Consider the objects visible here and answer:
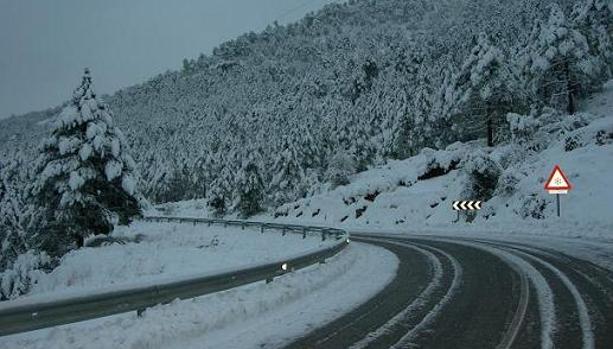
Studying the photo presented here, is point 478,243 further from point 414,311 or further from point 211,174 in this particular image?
point 211,174

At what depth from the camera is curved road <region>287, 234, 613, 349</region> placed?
300 inches

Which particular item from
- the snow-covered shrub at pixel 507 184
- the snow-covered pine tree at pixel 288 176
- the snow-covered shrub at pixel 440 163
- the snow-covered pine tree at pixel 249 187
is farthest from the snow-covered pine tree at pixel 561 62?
the snow-covered pine tree at pixel 249 187

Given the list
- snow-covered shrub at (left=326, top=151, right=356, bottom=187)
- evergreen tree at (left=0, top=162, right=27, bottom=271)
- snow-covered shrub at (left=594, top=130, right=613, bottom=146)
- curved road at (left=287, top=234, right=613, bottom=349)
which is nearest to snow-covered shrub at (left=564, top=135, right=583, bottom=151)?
snow-covered shrub at (left=594, top=130, right=613, bottom=146)

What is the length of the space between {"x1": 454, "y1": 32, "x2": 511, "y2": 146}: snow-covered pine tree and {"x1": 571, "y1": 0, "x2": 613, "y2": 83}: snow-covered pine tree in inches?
533

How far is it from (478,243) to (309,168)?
188 ft

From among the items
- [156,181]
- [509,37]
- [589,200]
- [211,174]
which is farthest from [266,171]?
[509,37]

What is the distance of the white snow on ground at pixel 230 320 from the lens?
298 inches

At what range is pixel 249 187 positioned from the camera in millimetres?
63625

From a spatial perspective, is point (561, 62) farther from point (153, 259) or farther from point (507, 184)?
point (153, 259)

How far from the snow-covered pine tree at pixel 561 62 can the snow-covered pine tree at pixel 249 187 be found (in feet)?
97.9

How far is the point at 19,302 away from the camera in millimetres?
7234

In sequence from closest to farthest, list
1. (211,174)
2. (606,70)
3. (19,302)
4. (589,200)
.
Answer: (19,302), (589,200), (606,70), (211,174)

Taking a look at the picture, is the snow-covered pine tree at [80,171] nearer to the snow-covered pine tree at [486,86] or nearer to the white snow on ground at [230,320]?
the white snow on ground at [230,320]

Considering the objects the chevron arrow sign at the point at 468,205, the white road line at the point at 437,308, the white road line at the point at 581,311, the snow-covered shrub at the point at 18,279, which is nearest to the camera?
the white road line at the point at 581,311
